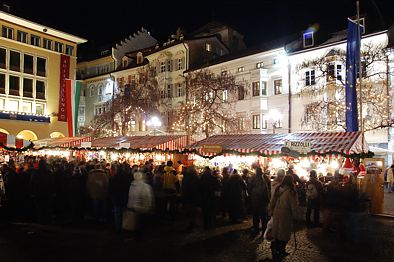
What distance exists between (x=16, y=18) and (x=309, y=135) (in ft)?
113

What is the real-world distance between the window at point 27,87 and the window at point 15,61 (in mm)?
1479

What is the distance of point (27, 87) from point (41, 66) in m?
2.89

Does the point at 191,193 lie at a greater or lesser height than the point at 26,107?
lesser

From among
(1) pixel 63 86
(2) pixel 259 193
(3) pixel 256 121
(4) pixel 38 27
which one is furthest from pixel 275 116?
(4) pixel 38 27

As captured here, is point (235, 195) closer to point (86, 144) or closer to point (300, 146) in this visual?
point (300, 146)

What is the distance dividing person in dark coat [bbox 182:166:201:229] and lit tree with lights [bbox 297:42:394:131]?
1409cm

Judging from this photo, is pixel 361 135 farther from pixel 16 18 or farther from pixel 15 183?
pixel 16 18

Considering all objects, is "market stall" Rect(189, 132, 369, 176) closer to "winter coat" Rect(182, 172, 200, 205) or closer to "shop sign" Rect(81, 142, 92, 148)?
"winter coat" Rect(182, 172, 200, 205)

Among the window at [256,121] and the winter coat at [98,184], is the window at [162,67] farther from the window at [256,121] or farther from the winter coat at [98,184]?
the winter coat at [98,184]

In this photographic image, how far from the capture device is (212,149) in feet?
59.7

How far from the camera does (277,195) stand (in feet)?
25.7

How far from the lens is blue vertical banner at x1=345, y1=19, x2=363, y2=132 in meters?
17.5

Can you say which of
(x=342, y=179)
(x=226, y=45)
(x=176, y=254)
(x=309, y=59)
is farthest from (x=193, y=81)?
(x=176, y=254)

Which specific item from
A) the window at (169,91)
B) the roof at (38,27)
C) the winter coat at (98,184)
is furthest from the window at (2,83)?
the winter coat at (98,184)
